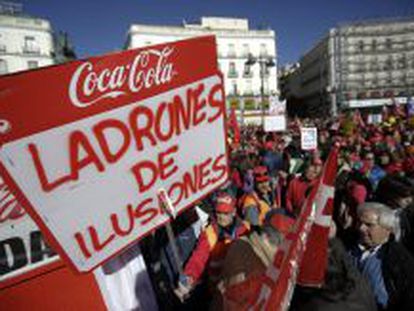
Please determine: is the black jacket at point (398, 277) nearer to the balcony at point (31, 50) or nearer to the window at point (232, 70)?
the balcony at point (31, 50)

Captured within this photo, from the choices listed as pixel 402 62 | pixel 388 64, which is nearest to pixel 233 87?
pixel 388 64

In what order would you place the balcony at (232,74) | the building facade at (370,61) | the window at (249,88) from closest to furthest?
the building facade at (370,61)
the balcony at (232,74)
the window at (249,88)

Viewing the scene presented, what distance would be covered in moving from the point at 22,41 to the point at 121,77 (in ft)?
156

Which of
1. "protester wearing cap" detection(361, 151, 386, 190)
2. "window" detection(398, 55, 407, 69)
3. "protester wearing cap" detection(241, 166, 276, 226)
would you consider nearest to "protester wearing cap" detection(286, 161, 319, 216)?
"protester wearing cap" detection(241, 166, 276, 226)

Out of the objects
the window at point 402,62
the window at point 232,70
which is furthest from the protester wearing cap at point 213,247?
the window at point 402,62

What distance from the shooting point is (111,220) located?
1.35 meters

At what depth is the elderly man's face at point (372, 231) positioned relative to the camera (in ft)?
7.40

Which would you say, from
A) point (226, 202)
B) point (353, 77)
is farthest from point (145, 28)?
point (226, 202)

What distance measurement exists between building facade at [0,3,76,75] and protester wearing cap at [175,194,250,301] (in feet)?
144

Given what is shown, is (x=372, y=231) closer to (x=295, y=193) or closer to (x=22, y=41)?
(x=295, y=193)

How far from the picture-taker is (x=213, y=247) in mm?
2373

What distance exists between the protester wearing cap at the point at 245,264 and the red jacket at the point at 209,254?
1.71ft

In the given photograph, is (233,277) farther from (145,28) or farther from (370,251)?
(145,28)

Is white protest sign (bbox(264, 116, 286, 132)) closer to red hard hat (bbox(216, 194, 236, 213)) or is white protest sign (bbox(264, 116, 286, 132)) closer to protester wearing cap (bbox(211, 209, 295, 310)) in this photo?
red hard hat (bbox(216, 194, 236, 213))
